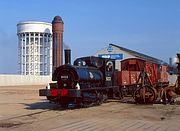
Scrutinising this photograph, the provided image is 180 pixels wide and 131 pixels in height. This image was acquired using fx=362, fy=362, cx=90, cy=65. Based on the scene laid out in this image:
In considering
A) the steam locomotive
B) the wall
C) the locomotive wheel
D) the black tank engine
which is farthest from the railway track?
the wall

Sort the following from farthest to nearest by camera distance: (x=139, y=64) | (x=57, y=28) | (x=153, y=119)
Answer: (x=57, y=28), (x=139, y=64), (x=153, y=119)

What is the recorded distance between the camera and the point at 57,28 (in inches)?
3777

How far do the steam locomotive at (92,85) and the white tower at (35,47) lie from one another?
250ft

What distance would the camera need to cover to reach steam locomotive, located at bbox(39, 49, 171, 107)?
1958cm

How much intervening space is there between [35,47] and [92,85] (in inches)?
3283

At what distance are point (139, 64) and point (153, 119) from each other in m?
15.7

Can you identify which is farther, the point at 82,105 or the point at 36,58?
the point at 36,58

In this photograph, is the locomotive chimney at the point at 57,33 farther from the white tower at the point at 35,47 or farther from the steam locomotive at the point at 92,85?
the steam locomotive at the point at 92,85

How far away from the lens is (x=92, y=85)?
838 inches

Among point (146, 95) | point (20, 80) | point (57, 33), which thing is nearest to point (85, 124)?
point (146, 95)

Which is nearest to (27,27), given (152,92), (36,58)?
(36,58)

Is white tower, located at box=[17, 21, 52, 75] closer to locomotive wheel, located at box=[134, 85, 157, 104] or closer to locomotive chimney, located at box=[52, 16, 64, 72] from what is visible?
locomotive chimney, located at box=[52, 16, 64, 72]

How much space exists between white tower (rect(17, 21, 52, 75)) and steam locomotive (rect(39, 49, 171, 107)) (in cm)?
7612

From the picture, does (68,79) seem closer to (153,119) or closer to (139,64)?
(153,119)
